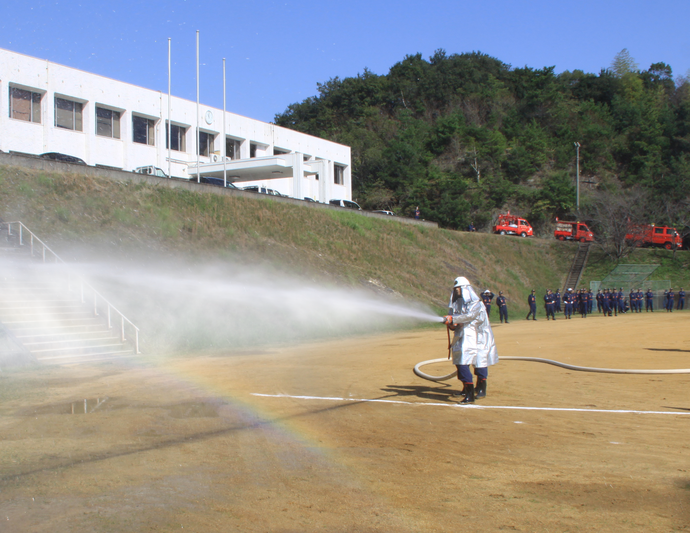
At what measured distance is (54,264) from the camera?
19.2 metres

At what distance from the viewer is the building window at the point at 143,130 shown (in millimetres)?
44312

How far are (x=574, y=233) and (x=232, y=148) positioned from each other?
3599cm

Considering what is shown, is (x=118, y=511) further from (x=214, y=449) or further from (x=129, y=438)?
(x=129, y=438)

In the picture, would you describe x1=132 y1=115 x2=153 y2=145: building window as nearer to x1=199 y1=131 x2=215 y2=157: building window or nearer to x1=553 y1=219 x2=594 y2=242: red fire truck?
x1=199 y1=131 x2=215 y2=157: building window

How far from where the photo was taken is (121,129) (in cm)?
4297

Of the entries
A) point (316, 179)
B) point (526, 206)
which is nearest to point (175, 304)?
point (316, 179)

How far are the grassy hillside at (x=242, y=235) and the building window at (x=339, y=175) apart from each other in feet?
69.2

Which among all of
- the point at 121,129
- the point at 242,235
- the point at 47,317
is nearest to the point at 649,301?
the point at 242,235

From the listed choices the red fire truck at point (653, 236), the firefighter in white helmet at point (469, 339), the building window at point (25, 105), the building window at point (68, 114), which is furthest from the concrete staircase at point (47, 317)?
the red fire truck at point (653, 236)

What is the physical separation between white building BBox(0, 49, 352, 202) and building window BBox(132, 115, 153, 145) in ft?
0.26

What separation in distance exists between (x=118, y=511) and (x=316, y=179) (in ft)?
183

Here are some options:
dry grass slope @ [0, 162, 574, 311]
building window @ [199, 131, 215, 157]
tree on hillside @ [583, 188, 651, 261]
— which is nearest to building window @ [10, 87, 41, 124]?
building window @ [199, 131, 215, 157]

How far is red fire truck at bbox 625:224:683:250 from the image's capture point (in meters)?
53.1

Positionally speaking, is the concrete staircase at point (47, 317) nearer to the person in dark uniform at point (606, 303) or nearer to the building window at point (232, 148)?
the person in dark uniform at point (606, 303)
